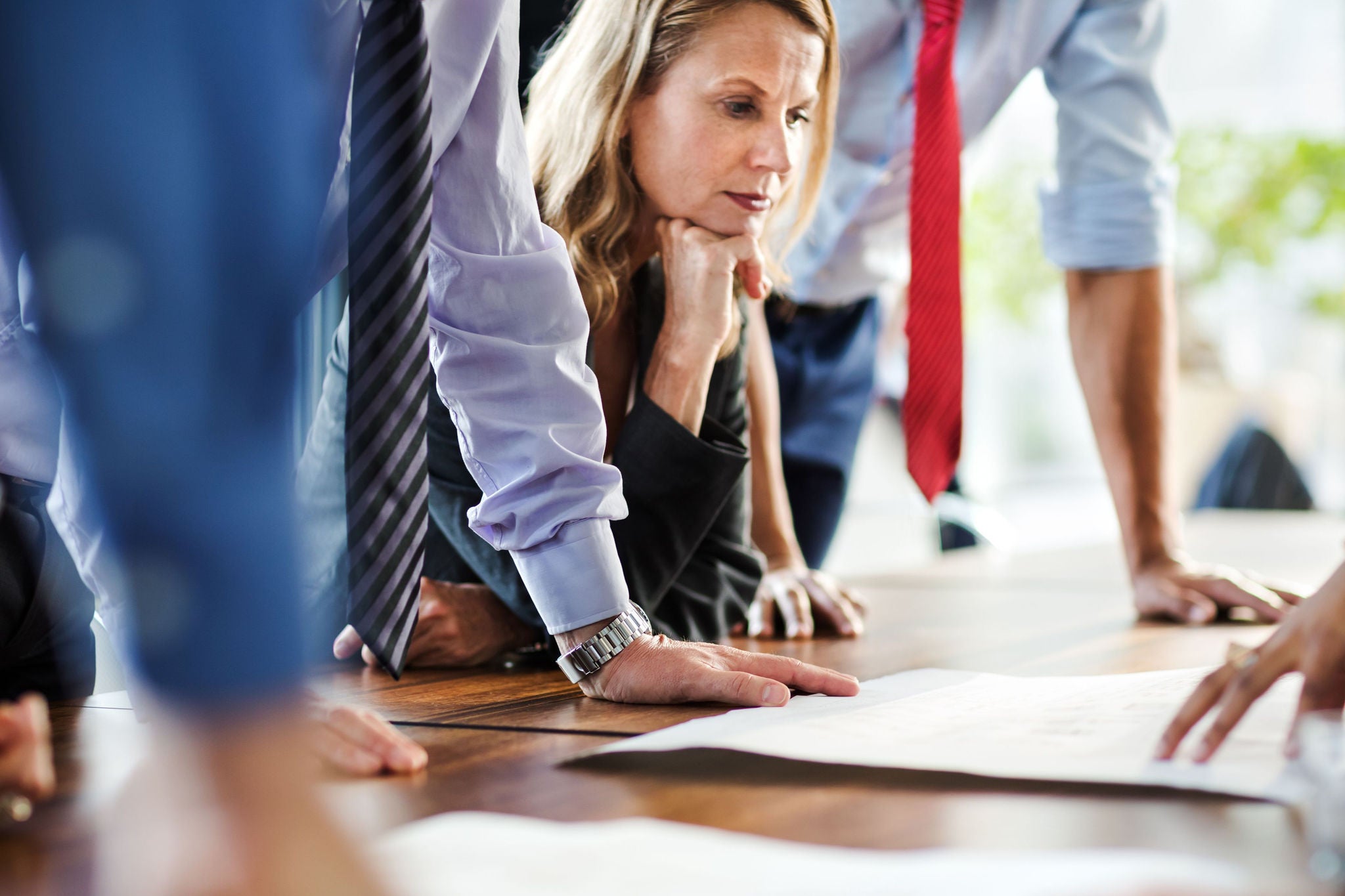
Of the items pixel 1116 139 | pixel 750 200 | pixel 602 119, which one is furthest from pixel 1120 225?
pixel 602 119

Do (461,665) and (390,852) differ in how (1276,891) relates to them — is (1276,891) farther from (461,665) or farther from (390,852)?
(461,665)

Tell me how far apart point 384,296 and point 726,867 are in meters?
0.42

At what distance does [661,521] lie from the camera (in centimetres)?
116

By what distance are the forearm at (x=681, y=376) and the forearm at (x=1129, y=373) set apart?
0.72 m

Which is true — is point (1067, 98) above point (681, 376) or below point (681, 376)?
above

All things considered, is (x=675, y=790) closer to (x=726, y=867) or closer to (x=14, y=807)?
(x=726, y=867)

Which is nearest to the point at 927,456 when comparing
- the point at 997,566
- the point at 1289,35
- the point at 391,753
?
the point at 997,566

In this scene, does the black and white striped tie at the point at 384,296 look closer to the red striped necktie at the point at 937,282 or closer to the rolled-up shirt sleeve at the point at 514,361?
the rolled-up shirt sleeve at the point at 514,361

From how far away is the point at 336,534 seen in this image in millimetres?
1111

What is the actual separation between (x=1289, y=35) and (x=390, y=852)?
8.17 metres

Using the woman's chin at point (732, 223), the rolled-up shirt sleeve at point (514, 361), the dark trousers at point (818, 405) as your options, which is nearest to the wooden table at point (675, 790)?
the rolled-up shirt sleeve at point (514, 361)

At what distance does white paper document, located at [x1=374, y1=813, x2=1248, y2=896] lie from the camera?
18.1 inches

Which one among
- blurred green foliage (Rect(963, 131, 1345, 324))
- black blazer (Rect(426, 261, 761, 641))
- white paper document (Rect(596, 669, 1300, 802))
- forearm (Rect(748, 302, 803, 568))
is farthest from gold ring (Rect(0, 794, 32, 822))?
blurred green foliage (Rect(963, 131, 1345, 324))

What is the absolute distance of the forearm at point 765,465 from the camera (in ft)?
5.43
